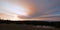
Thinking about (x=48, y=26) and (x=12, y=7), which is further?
(x=12, y=7)

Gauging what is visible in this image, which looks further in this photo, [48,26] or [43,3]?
[43,3]

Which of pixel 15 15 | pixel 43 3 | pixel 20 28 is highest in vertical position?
pixel 43 3

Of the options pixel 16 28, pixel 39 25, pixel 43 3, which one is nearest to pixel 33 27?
pixel 39 25

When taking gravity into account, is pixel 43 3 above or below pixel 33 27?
above

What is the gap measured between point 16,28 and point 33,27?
0.54 feet

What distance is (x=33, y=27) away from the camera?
0.99 metres

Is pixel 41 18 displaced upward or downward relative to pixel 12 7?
downward

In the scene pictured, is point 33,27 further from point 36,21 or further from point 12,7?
point 12,7

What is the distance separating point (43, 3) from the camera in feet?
3.59

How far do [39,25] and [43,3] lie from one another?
0.81 ft

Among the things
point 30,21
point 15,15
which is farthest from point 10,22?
point 30,21

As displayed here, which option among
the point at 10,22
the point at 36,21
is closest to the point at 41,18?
the point at 36,21

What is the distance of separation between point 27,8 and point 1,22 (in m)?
0.30

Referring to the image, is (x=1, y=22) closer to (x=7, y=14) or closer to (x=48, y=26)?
(x=7, y=14)
